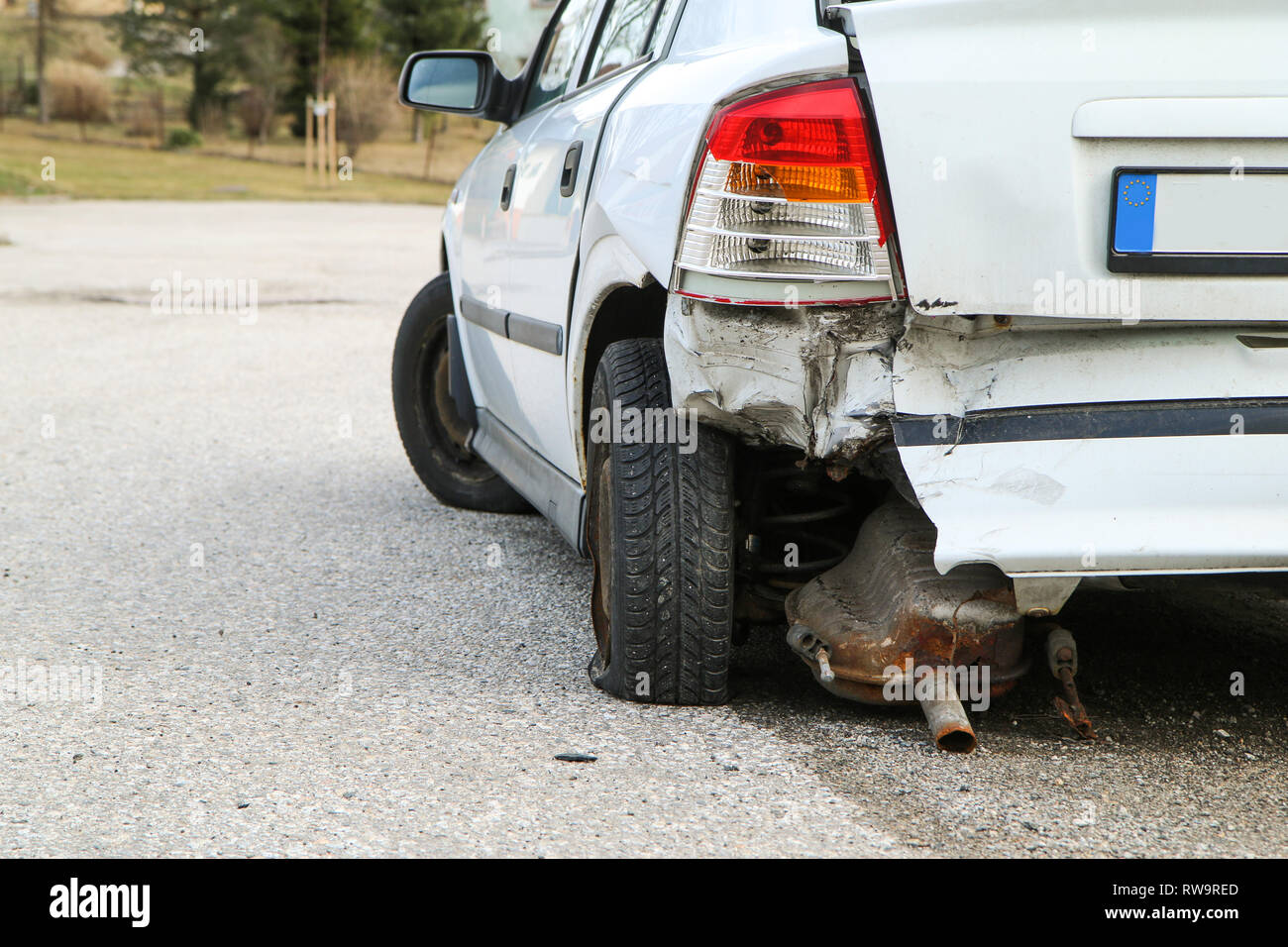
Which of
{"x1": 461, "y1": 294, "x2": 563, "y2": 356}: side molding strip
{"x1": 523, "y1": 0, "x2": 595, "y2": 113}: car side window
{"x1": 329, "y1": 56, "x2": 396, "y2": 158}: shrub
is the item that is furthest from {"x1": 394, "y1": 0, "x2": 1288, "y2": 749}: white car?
{"x1": 329, "y1": 56, "x2": 396, "y2": 158}: shrub

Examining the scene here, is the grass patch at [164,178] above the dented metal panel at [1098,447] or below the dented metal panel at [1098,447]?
above

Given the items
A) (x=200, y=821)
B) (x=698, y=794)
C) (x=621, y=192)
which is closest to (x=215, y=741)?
(x=200, y=821)

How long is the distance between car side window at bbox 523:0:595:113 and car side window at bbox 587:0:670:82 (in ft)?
0.69

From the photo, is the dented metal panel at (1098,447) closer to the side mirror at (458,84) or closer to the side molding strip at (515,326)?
the side molding strip at (515,326)

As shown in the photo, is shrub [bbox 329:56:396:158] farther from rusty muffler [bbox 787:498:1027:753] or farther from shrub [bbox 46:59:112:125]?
rusty muffler [bbox 787:498:1027:753]

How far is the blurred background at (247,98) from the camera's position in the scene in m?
31.0

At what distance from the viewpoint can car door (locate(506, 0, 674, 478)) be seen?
327 centimetres

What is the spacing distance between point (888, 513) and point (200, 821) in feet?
4.63

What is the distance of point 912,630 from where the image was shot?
2.58 meters

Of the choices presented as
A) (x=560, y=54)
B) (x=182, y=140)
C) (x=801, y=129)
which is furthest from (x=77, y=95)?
(x=801, y=129)

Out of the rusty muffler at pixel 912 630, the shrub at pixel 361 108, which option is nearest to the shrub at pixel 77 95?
the shrub at pixel 361 108

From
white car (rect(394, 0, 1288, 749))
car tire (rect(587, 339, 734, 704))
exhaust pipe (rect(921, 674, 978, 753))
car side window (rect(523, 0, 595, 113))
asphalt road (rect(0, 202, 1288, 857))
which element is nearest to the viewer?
white car (rect(394, 0, 1288, 749))

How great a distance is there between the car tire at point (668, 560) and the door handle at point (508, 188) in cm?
123
